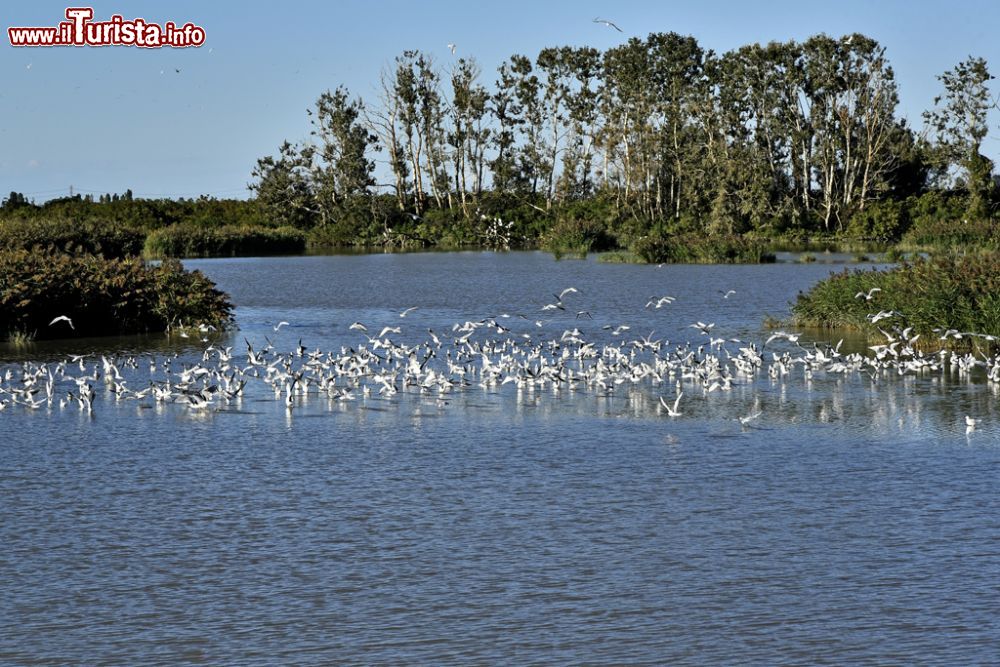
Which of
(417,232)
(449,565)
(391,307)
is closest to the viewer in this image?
(449,565)

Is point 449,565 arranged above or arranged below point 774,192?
below

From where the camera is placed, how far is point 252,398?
54.6ft

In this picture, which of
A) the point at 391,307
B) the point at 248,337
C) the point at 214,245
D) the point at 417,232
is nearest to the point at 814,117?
the point at 417,232

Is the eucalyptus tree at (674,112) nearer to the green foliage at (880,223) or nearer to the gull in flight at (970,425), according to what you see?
the green foliage at (880,223)

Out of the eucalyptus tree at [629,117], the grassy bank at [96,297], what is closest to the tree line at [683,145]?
the eucalyptus tree at [629,117]

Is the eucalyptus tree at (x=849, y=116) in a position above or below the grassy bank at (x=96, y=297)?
above

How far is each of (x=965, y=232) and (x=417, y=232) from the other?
41383mm

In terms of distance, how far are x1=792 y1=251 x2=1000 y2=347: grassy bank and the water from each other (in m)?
3.53

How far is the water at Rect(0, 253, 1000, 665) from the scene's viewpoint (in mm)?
7398

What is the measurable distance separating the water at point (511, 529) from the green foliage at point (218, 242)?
179 feet

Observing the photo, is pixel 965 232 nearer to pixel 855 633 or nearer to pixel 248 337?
pixel 248 337

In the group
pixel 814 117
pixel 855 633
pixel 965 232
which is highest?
pixel 814 117

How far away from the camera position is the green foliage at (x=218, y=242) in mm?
69438

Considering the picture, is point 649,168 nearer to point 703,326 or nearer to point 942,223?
point 942,223
